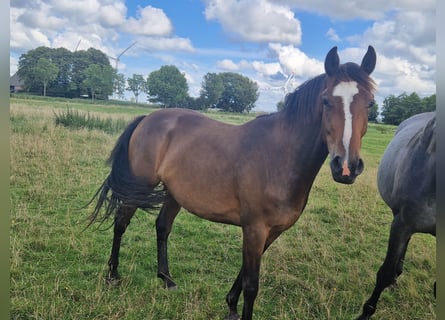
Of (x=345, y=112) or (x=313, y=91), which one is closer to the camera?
(x=345, y=112)

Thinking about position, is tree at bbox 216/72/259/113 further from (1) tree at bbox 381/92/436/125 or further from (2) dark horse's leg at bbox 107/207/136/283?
(2) dark horse's leg at bbox 107/207/136/283

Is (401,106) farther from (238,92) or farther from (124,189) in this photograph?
Answer: (124,189)

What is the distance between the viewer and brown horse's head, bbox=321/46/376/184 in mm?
1973

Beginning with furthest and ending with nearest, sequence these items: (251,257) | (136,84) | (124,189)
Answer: (136,84) < (124,189) < (251,257)

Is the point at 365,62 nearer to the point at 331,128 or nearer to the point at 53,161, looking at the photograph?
the point at 331,128

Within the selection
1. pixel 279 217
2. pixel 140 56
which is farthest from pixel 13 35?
pixel 279 217

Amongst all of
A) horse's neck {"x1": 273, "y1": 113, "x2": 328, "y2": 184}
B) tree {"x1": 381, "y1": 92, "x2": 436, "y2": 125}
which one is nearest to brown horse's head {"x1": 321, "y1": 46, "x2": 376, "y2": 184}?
horse's neck {"x1": 273, "y1": 113, "x2": 328, "y2": 184}

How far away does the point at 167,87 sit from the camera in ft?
13.2

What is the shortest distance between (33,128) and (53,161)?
623 millimetres

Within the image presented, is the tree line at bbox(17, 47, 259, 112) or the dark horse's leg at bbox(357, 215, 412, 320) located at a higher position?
the tree line at bbox(17, 47, 259, 112)

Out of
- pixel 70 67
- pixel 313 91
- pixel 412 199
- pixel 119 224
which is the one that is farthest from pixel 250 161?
pixel 70 67

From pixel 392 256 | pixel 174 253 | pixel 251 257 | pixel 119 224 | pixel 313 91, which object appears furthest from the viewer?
pixel 174 253

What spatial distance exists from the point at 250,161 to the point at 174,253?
205 cm

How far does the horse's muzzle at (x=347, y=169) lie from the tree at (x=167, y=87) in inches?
93.8
